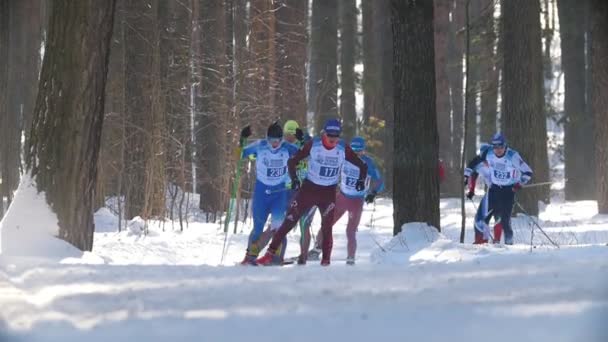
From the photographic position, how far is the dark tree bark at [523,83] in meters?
A: 20.7

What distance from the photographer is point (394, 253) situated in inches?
476

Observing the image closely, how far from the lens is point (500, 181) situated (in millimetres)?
16562

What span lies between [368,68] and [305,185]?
25.6 meters

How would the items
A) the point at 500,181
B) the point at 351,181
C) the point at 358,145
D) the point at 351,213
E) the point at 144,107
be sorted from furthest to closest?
the point at 144,107 → the point at 500,181 → the point at 358,145 → the point at 351,181 → the point at 351,213

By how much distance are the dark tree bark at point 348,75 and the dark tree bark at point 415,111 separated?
76.7 ft

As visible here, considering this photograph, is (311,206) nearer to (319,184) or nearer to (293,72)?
(319,184)


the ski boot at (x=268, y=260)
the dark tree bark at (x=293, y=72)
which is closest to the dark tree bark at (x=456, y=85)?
the dark tree bark at (x=293, y=72)

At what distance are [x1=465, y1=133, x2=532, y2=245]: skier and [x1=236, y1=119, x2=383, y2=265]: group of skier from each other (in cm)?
231

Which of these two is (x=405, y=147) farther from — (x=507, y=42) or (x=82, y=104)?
(x=507, y=42)

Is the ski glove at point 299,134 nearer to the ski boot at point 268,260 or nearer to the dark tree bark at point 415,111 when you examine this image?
the dark tree bark at point 415,111

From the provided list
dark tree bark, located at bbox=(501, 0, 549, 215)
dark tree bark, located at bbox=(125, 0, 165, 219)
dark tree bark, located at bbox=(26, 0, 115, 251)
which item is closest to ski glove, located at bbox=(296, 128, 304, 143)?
dark tree bark, located at bbox=(26, 0, 115, 251)

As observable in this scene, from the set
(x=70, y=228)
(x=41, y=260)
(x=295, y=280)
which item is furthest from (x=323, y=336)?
(x=70, y=228)

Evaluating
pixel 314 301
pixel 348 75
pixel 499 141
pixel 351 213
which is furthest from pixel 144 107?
pixel 348 75

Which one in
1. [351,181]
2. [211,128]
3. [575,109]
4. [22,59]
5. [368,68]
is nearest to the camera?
[351,181]
